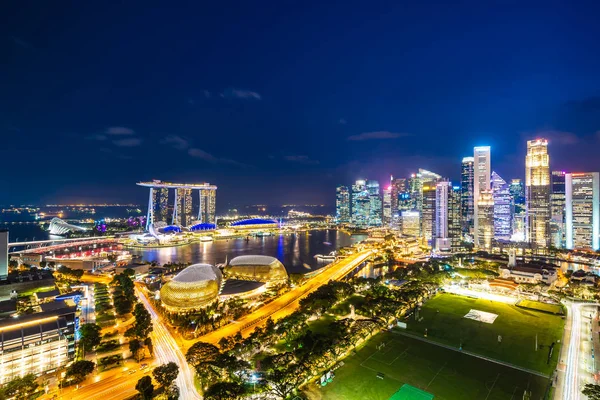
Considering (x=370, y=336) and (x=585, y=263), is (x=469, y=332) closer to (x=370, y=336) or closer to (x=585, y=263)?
(x=370, y=336)

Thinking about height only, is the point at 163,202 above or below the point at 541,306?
above

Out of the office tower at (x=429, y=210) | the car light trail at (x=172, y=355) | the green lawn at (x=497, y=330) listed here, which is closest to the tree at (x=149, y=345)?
the car light trail at (x=172, y=355)

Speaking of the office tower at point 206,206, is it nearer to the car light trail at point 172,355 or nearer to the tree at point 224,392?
the car light trail at point 172,355

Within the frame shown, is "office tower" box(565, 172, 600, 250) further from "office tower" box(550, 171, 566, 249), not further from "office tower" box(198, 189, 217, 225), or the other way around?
"office tower" box(198, 189, 217, 225)

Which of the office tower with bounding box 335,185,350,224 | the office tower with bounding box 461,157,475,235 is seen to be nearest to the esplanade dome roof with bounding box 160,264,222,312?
the office tower with bounding box 461,157,475,235

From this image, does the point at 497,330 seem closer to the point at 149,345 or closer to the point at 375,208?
the point at 149,345

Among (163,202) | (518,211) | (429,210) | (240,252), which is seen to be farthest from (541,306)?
(163,202)
